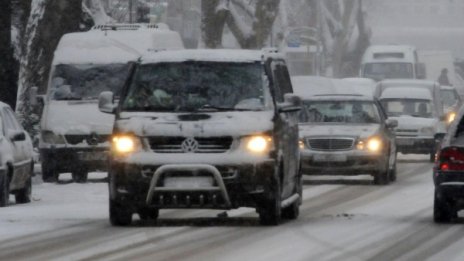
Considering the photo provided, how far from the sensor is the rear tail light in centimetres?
1934

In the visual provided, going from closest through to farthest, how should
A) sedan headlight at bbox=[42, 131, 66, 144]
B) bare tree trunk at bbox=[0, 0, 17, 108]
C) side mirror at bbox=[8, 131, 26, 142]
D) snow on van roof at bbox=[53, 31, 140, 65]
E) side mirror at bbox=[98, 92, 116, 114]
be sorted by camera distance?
side mirror at bbox=[98, 92, 116, 114] → side mirror at bbox=[8, 131, 26, 142] → sedan headlight at bbox=[42, 131, 66, 144] → snow on van roof at bbox=[53, 31, 140, 65] → bare tree trunk at bbox=[0, 0, 17, 108]

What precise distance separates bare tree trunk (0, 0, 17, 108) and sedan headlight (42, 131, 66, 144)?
4.43 m

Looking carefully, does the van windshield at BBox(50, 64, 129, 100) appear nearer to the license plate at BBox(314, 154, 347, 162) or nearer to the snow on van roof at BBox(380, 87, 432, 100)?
the license plate at BBox(314, 154, 347, 162)

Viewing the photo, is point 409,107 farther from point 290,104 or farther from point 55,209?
point 290,104

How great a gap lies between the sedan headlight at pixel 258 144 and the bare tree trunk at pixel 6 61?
15796 millimetres

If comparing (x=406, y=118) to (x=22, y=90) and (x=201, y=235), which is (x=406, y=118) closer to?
(x=22, y=90)

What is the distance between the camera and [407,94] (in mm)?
41812

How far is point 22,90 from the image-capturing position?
3672cm

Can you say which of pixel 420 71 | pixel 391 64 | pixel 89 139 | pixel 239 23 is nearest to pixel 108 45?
pixel 89 139

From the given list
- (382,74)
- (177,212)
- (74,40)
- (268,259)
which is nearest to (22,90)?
(74,40)

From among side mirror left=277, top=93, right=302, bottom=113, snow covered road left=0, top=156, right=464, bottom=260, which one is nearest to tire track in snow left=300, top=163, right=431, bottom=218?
snow covered road left=0, top=156, right=464, bottom=260

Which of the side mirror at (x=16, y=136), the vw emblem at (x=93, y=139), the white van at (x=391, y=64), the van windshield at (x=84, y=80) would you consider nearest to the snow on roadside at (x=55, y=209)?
the vw emblem at (x=93, y=139)

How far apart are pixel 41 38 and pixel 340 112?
7.75 metres

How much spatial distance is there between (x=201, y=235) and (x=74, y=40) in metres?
14.0
